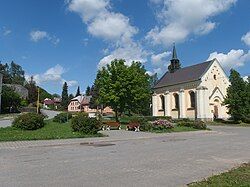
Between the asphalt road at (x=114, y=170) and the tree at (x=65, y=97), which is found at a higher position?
the tree at (x=65, y=97)

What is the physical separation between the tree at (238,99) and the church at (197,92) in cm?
462

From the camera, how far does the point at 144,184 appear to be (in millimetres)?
7855

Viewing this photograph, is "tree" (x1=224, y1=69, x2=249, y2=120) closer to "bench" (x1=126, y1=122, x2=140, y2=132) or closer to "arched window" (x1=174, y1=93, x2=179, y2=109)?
"arched window" (x1=174, y1=93, x2=179, y2=109)

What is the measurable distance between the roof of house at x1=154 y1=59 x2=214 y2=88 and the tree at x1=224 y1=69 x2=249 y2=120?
751 cm

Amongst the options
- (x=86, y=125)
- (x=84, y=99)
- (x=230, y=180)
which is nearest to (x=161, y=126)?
(x=86, y=125)

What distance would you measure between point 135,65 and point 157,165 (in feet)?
120

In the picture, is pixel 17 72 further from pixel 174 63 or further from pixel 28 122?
pixel 28 122

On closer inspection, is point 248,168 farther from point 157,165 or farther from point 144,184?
point 144,184

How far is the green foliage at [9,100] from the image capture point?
75.1 metres

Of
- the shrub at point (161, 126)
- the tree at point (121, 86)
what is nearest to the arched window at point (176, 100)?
the tree at point (121, 86)

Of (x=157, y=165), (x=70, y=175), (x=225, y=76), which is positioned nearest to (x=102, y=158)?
(x=157, y=165)

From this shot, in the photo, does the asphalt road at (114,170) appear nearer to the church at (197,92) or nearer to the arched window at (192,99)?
the church at (197,92)

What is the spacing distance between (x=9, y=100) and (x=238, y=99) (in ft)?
168

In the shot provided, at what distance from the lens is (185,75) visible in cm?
6550
